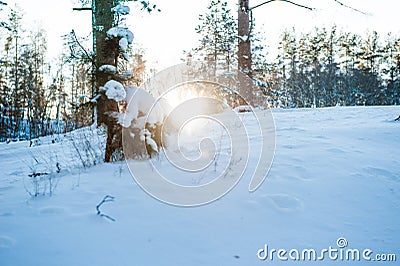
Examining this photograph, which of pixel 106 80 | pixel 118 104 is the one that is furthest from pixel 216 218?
pixel 106 80

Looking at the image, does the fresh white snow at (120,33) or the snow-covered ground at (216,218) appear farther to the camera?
the fresh white snow at (120,33)

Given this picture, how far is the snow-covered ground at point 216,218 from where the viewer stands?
2.01 meters

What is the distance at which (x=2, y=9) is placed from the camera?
259 inches

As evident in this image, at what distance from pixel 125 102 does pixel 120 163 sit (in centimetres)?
87

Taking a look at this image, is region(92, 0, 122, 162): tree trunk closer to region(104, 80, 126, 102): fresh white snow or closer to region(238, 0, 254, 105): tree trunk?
region(104, 80, 126, 102): fresh white snow

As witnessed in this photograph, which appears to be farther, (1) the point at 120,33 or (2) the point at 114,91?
(1) the point at 120,33

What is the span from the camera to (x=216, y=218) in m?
2.47

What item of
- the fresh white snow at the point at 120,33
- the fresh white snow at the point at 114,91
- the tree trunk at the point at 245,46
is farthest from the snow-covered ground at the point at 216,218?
the tree trunk at the point at 245,46

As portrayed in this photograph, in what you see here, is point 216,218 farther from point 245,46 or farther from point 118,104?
point 245,46

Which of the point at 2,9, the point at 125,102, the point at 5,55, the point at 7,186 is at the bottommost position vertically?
the point at 7,186

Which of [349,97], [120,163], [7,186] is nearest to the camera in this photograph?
[7,186]

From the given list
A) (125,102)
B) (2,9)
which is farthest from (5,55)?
(125,102)

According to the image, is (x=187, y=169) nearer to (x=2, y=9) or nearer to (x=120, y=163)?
(x=120, y=163)

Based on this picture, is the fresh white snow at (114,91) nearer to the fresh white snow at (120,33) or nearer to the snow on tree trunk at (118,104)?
the snow on tree trunk at (118,104)
